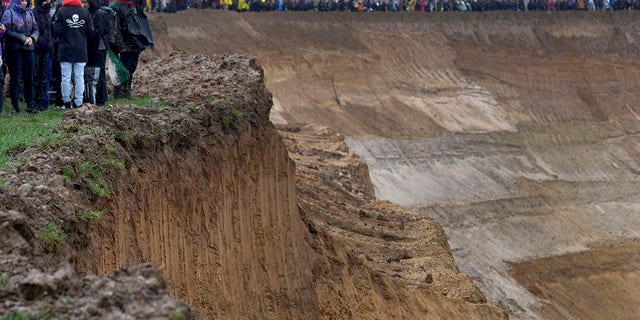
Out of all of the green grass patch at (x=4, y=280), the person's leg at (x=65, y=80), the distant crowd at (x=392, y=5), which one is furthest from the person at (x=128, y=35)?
the distant crowd at (x=392, y=5)

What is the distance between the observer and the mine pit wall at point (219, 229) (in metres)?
12.0

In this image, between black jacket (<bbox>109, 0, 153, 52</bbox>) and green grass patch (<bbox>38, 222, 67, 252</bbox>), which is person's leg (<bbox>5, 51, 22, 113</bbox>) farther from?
green grass patch (<bbox>38, 222, 67, 252</bbox>)

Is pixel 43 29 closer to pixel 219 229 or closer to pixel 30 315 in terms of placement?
pixel 219 229

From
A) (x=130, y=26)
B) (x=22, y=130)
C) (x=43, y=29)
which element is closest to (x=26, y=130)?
(x=22, y=130)

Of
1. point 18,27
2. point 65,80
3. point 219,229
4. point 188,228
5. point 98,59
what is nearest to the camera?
point 188,228

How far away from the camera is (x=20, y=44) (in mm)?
17969

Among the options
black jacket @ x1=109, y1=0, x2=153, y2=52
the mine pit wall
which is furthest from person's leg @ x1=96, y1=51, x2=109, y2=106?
the mine pit wall

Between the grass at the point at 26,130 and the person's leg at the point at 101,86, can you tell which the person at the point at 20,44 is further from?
the person's leg at the point at 101,86

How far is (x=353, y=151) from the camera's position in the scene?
1898 inches

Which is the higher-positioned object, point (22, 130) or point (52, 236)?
point (52, 236)

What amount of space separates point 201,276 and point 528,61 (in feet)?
177

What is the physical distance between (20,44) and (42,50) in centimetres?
102

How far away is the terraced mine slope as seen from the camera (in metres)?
40.3

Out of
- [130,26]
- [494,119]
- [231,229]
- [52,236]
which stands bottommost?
[494,119]
